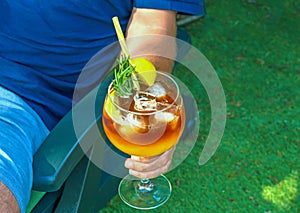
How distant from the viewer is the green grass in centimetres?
220

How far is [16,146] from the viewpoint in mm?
1499

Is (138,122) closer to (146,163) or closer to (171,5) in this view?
(146,163)

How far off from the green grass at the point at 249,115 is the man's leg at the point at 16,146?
0.66 metres

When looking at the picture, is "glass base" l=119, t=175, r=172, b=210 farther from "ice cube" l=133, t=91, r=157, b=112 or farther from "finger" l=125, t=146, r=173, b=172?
"ice cube" l=133, t=91, r=157, b=112

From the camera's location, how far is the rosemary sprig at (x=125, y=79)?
1234 mm

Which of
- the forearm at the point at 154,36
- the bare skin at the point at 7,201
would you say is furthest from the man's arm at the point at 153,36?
the bare skin at the point at 7,201

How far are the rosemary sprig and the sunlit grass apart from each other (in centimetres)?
117

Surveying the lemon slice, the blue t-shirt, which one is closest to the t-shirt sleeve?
the blue t-shirt

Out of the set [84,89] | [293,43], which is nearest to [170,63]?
[84,89]

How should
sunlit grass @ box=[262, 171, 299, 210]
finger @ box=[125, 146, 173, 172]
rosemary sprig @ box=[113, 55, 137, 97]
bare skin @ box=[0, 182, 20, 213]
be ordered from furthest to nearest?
sunlit grass @ box=[262, 171, 299, 210] < finger @ box=[125, 146, 173, 172] < bare skin @ box=[0, 182, 20, 213] < rosemary sprig @ box=[113, 55, 137, 97]

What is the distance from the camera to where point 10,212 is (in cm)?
138

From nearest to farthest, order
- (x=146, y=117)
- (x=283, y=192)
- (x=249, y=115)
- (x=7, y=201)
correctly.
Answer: (x=146, y=117) < (x=7, y=201) < (x=283, y=192) < (x=249, y=115)

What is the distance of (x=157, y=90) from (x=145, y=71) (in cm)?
6

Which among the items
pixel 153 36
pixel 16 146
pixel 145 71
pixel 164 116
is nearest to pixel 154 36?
pixel 153 36
